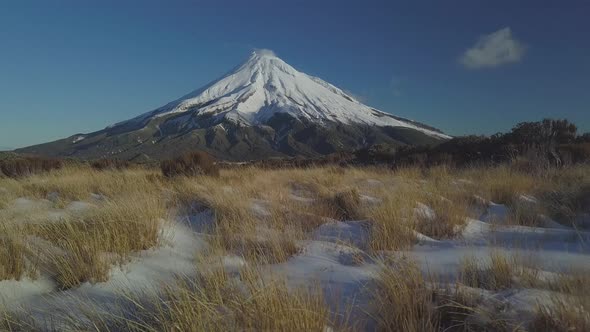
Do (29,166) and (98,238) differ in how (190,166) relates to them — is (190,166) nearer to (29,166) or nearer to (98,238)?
(98,238)

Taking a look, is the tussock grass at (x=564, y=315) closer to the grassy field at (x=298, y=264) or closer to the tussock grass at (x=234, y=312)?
the grassy field at (x=298, y=264)

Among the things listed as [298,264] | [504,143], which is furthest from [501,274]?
[504,143]

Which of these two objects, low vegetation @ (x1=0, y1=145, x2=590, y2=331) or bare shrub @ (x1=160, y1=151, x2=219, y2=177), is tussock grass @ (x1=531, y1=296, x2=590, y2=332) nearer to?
low vegetation @ (x1=0, y1=145, x2=590, y2=331)

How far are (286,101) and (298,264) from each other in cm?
19618

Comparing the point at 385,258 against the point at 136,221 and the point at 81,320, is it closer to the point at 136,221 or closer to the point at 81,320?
the point at 81,320

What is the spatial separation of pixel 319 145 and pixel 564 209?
15229 cm

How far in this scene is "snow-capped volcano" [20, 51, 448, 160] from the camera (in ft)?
503

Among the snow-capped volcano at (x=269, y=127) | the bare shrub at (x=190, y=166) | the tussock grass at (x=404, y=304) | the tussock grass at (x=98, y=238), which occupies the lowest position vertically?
the tussock grass at (x=404, y=304)

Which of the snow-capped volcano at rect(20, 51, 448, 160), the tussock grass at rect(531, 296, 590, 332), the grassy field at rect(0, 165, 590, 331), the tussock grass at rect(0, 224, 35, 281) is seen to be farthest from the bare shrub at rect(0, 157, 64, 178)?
the snow-capped volcano at rect(20, 51, 448, 160)

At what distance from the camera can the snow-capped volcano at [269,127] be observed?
153m

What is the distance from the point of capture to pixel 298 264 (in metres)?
2.75

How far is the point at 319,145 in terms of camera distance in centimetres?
15625

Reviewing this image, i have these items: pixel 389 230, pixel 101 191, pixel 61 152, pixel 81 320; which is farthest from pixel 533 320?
pixel 61 152

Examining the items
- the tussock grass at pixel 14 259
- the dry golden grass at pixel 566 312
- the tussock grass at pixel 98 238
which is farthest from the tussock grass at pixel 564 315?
the tussock grass at pixel 14 259
